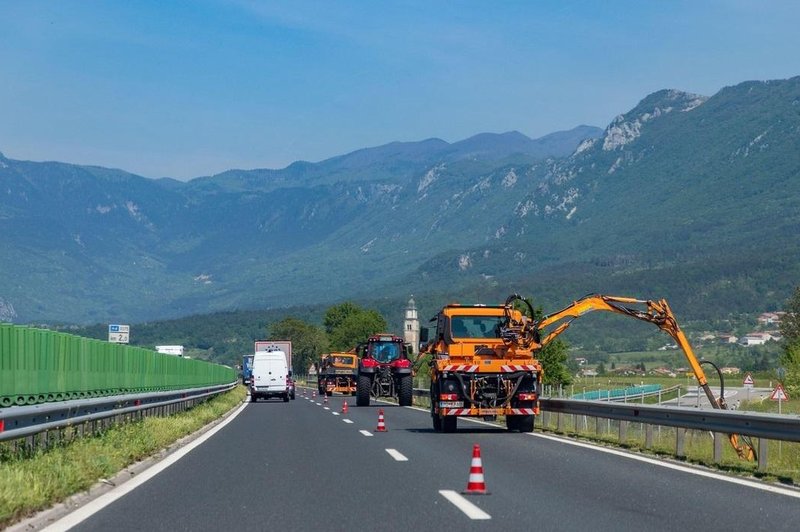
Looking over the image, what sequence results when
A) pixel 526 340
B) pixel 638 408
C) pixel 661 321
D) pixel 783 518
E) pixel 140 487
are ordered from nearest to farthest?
pixel 783 518, pixel 140 487, pixel 638 408, pixel 526 340, pixel 661 321

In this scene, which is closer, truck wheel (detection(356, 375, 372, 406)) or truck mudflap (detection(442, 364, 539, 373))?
truck mudflap (detection(442, 364, 539, 373))

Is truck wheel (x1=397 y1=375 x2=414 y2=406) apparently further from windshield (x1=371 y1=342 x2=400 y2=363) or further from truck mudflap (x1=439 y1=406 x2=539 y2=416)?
truck mudflap (x1=439 y1=406 x2=539 y2=416)

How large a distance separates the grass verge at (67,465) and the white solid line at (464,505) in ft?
12.3

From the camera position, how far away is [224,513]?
37.9ft

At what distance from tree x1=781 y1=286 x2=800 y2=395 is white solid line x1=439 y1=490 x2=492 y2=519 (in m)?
68.0

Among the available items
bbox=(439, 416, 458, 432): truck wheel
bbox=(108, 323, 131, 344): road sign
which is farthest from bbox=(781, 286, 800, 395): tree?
bbox=(439, 416, 458, 432): truck wheel

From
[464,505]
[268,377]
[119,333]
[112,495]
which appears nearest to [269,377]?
[268,377]

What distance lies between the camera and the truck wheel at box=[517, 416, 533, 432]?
1010 inches

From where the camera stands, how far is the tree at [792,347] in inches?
3410

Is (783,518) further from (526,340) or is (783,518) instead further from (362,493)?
(526,340)

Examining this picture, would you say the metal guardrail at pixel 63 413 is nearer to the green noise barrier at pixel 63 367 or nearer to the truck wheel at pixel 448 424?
the green noise barrier at pixel 63 367

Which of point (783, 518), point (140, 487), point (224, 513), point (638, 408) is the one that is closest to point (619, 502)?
point (783, 518)

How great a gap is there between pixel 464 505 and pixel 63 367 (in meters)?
14.3

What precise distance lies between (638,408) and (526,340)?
5.58 m
